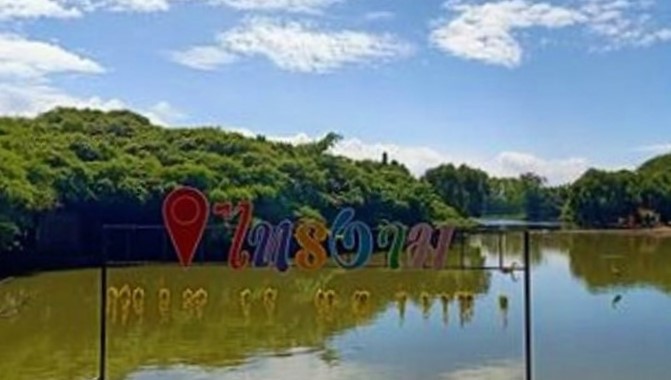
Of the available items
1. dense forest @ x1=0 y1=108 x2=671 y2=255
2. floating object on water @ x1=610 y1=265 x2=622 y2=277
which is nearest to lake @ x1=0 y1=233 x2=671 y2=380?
floating object on water @ x1=610 y1=265 x2=622 y2=277

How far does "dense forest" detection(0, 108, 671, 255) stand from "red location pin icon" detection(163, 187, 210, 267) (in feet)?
62.0

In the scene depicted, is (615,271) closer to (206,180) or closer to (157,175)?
(206,180)

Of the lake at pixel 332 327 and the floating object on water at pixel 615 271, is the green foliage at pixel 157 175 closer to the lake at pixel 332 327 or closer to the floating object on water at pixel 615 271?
the lake at pixel 332 327

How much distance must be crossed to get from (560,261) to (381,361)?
25.7m

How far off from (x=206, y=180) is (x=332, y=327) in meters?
18.2

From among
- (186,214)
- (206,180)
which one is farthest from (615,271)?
(186,214)

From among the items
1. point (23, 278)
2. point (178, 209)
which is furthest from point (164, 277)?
point (178, 209)

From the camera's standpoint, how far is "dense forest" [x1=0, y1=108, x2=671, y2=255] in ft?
105

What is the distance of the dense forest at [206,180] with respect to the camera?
3206 cm

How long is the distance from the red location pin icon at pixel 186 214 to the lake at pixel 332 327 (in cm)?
387

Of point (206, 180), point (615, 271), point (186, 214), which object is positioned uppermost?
point (206, 180)

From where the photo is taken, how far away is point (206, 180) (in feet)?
118

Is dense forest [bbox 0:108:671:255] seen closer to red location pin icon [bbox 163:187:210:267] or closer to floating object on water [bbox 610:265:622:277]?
floating object on water [bbox 610:265:622:277]

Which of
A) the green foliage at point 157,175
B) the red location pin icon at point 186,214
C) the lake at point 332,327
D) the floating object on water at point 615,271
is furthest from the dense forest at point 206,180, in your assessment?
the red location pin icon at point 186,214
